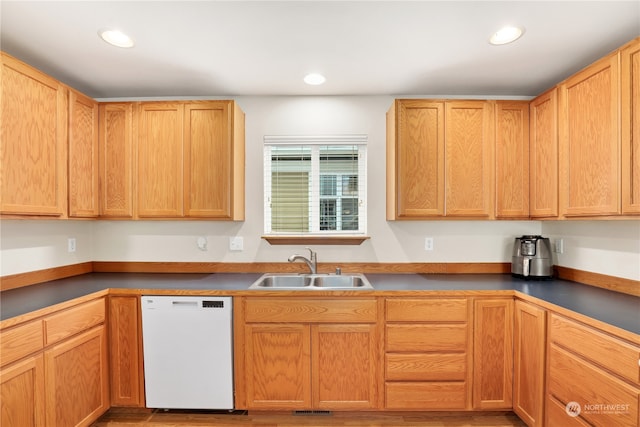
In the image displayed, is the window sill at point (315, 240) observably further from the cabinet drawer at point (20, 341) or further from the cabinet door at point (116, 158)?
the cabinet drawer at point (20, 341)

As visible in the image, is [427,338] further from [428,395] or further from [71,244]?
[71,244]

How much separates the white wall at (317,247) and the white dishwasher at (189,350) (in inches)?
26.0

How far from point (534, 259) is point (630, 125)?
1.07m

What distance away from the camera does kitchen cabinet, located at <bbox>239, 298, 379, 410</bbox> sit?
202cm

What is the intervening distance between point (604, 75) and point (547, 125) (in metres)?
0.48

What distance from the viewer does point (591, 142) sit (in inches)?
71.1

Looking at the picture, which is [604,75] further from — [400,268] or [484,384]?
[484,384]

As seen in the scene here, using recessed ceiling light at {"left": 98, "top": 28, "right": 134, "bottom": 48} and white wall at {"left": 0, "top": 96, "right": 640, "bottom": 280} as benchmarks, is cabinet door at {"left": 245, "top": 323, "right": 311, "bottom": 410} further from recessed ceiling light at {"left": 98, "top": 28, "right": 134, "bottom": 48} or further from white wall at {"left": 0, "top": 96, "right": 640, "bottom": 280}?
recessed ceiling light at {"left": 98, "top": 28, "right": 134, "bottom": 48}

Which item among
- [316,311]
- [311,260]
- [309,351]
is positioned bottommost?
[309,351]

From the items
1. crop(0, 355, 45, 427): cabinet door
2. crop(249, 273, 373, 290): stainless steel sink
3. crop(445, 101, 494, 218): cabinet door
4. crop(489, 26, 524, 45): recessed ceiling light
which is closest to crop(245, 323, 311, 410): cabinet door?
crop(249, 273, 373, 290): stainless steel sink

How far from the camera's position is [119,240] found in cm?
268

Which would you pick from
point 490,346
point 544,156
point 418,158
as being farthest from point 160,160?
point 544,156

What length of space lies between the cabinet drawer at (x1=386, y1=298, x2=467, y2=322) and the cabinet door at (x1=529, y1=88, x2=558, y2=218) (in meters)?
0.93

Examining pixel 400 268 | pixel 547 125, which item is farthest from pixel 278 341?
pixel 547 125
